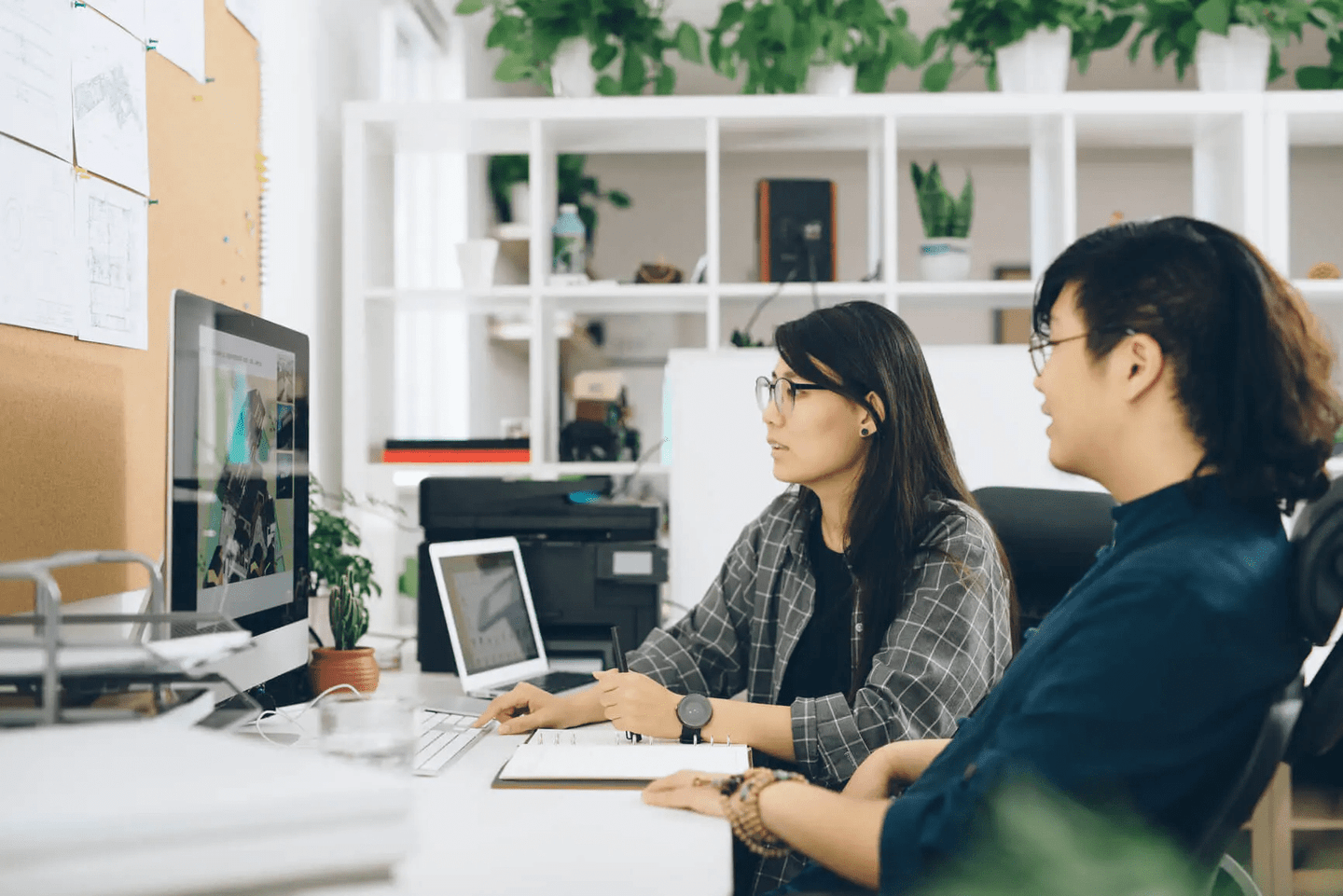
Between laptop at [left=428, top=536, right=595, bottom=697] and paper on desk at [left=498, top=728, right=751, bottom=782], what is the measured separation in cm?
52

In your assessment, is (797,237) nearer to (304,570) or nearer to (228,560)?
(304,570)

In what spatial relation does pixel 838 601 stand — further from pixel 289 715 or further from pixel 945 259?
pixel 945 259

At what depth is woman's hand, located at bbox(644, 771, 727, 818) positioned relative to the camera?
1.08 meters

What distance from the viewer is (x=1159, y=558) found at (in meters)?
0.89

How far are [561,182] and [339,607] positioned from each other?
272cm

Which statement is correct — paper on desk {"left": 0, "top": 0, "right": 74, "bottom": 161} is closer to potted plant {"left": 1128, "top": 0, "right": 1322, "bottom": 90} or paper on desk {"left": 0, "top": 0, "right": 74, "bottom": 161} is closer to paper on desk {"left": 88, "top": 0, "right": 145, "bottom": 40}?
paper on desk {"left": 88, "top": 0, "right": 145, "bottom": 40}

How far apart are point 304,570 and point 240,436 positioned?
332 mm

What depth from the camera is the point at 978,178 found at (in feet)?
20.0

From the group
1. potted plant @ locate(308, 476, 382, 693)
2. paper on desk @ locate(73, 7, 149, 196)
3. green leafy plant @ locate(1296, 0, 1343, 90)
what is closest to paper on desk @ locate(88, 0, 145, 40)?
paper on desk @ locate(73, 7, 149, 196)

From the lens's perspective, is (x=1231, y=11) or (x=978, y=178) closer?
(x=1231, y=11)

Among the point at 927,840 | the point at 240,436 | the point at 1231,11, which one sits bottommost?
the point at 927,840

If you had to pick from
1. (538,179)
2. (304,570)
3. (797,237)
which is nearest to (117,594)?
(304,570)

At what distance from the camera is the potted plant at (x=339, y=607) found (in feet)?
5.74

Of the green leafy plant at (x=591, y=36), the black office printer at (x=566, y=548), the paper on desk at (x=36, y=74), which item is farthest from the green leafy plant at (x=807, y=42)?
the paper on desk at (x=36, y=74)
